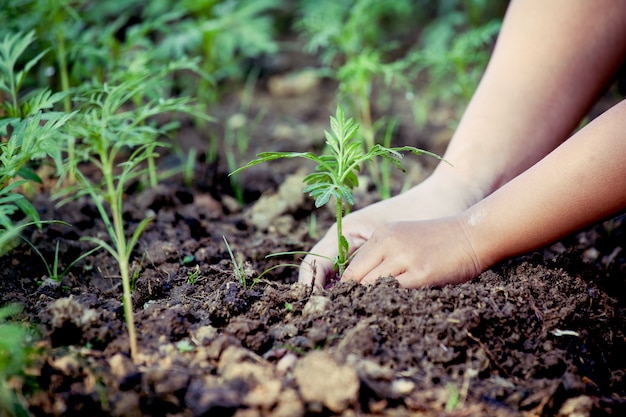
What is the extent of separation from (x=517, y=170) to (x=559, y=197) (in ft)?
1.93

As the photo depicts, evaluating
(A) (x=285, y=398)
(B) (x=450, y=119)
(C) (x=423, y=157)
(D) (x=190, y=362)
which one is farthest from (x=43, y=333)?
(B) (x=450, y=119)

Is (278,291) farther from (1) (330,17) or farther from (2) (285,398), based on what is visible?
(1) (330,17)

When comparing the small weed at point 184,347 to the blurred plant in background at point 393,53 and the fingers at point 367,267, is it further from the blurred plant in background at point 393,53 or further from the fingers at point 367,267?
the blurred plant in background at point 393,53

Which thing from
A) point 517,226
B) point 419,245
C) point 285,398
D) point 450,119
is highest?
point 450,119

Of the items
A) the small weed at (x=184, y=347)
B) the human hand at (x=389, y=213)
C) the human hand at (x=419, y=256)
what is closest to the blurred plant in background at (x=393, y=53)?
the human hand at (x=389, y=213)

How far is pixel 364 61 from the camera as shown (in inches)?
112

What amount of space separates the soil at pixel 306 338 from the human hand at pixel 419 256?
5 centimetres

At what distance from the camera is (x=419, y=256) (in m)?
1.64

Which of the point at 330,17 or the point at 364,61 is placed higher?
the point at 330,17

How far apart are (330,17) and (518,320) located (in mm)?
2435

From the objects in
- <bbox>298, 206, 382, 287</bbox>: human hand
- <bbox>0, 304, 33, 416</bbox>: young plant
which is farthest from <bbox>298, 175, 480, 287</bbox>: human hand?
<bbox>0, 304, 33, 416</bbox>: young plant

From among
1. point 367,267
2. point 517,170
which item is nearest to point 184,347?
point 367,267

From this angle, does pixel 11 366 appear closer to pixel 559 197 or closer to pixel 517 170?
pixel 559 197

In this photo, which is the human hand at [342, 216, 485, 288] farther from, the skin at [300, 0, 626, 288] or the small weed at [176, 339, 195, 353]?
the small weed at [176, 339, 195, 353]
